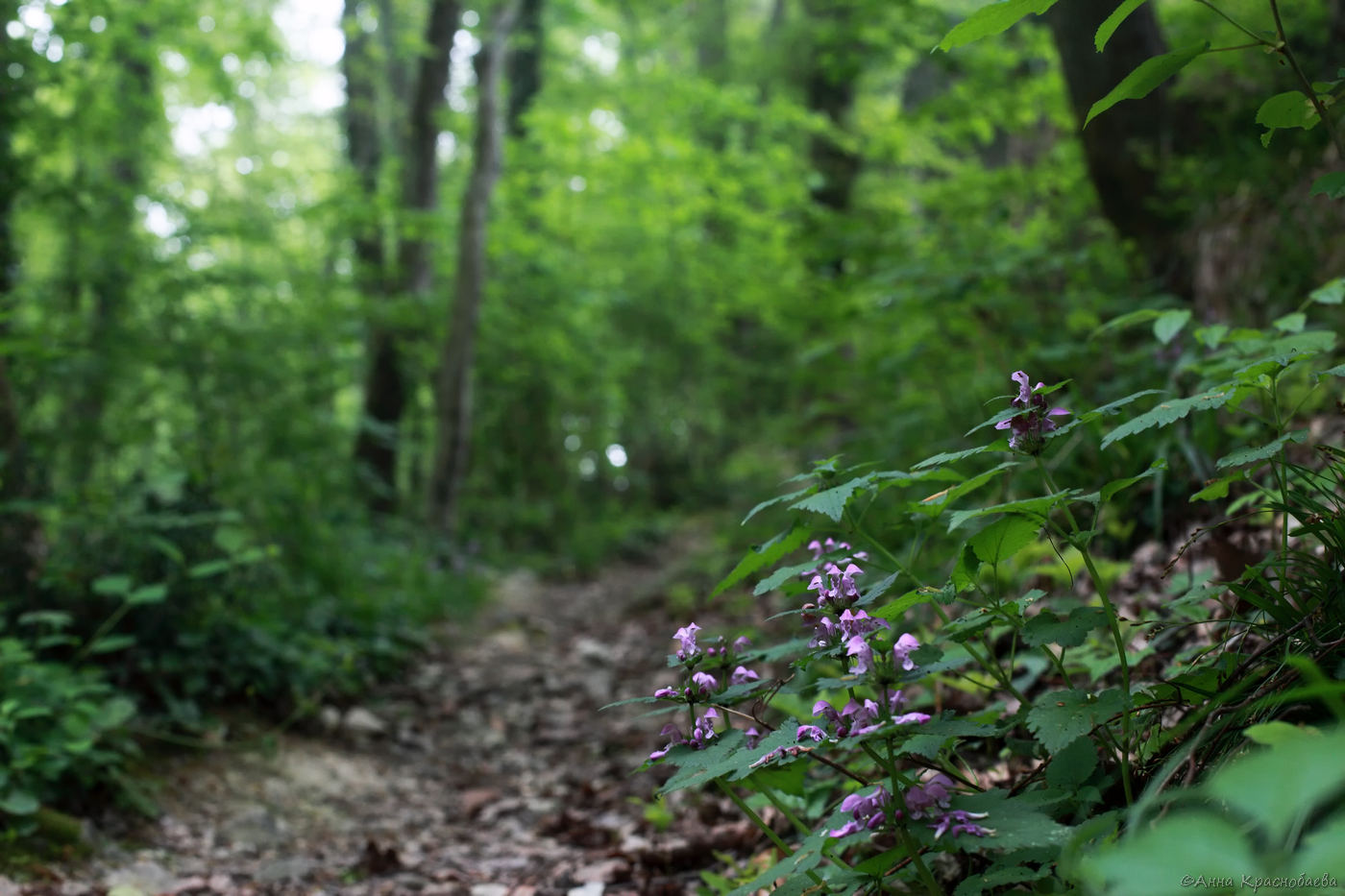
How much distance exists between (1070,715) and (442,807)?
2585 mm

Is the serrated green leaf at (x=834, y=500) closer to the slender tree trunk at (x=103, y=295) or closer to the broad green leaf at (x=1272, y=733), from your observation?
the broad green leaf at (x=1272, y=733)

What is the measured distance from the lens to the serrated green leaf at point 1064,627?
1.31m

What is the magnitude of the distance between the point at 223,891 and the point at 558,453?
9112mm

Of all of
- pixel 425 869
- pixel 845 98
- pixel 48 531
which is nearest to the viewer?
pixel 425 869

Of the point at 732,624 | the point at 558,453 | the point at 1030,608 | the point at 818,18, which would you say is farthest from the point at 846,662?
the point at 818,18

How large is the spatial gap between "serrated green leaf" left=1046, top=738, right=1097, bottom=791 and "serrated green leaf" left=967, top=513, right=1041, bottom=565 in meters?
0.31

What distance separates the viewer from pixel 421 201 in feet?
29.2

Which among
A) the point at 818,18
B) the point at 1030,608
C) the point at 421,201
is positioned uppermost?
the point at 818,18

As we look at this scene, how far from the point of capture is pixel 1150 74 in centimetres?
132

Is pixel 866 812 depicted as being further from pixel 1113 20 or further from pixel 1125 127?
pixel 1125 127

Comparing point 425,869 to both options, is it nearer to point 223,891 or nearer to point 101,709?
point 223,891

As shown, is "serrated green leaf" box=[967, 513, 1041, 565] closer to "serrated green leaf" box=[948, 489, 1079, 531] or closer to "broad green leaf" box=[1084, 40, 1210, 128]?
"serrated green leaf" box=[948, 489, 1079, 531]

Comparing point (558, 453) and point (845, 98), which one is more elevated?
point (845, 98)

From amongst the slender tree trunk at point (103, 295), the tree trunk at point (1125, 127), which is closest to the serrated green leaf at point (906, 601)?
the tree trunk at point (1125, 127)
